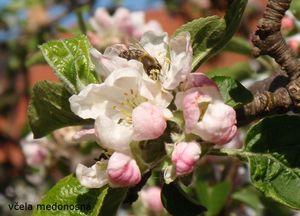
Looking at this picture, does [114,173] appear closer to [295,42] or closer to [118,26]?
[295,42]

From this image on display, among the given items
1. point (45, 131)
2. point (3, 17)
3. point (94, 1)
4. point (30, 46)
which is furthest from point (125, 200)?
point (3, 17)

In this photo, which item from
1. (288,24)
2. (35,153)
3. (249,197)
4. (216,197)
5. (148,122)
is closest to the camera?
(148,122)

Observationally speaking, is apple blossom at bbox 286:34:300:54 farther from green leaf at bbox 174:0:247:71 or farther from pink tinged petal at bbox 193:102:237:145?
pink tinged petal at bbox 193:102:237:145

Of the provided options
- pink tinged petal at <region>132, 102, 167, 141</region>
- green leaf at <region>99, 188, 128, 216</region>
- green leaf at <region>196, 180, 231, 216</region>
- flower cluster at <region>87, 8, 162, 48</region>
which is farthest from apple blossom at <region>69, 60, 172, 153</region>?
flower cluster at <region>87, 8, 162, 48</region>

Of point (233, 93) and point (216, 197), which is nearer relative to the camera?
point (233, 93)

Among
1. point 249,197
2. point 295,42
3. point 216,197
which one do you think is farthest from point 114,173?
point 295,42

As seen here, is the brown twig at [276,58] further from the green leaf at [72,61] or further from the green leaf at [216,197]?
the green leaf at [216,197]
